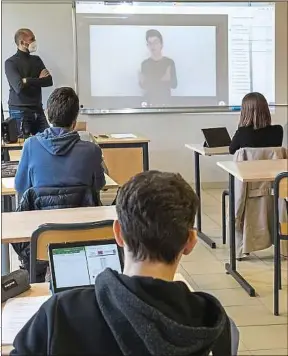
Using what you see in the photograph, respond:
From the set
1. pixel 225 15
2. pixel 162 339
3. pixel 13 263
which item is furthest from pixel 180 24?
pixel 162 339

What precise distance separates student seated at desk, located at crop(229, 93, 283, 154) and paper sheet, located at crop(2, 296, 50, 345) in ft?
8.07

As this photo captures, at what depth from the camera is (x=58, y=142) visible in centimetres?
290

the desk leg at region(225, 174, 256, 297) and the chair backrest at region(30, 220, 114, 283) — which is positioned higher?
the chair backrest at region(30, 220, 114, 283)

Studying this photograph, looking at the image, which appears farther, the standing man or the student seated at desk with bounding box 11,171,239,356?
the standing man

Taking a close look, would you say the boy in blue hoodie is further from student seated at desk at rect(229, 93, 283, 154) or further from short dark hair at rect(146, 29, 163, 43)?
short dark hair at rect(146, 29, 163, 43)

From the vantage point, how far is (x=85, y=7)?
20.6 ft

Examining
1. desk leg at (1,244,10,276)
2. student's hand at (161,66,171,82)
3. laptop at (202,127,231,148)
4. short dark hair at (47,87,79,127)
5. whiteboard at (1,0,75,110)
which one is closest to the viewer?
desk leg at (1,244,10,276)

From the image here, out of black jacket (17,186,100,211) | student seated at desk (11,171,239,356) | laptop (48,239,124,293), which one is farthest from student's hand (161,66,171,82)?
student seated at desk (11,171,239,356)

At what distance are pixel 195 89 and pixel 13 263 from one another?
3.19 m

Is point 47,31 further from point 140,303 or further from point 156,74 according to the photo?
point 140,303

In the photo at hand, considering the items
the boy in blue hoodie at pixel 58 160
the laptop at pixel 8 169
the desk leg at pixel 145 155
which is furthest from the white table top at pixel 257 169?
the desk leg at pixel 145 155

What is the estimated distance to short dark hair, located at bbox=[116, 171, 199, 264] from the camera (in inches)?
42.2

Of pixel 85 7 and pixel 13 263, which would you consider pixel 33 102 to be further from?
pixel 13 263

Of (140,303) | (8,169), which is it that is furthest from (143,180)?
(8,169)
